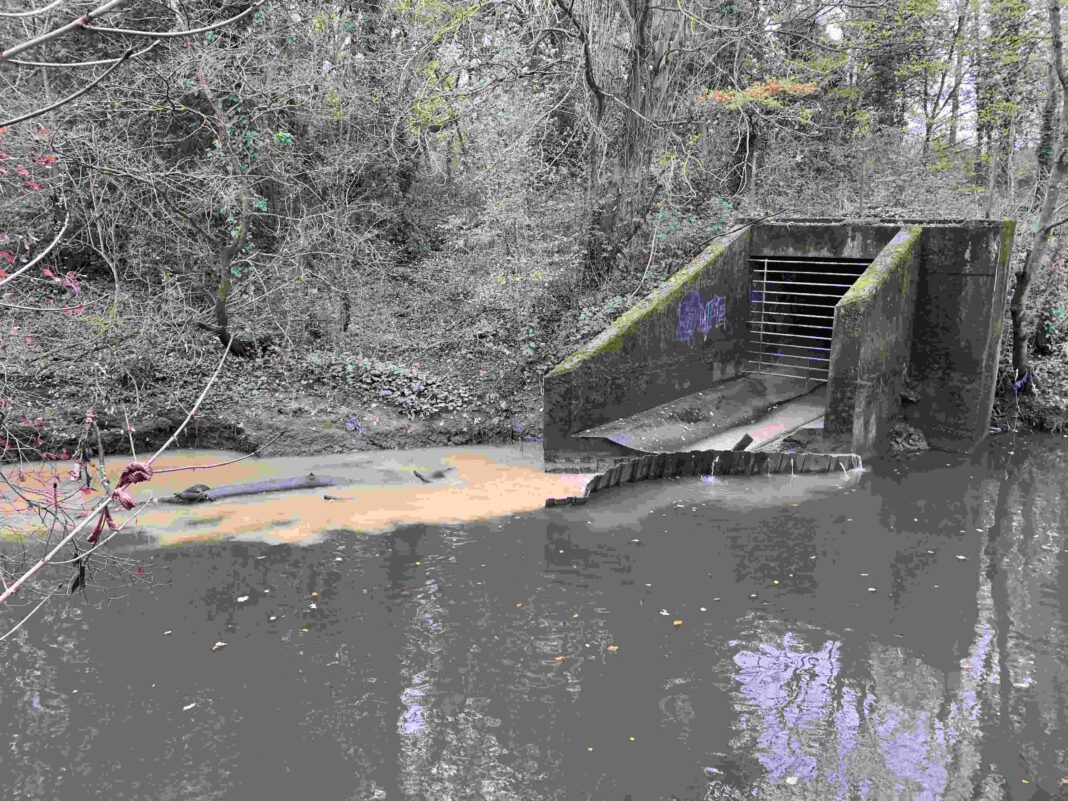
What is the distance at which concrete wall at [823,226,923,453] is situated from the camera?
34.7ft

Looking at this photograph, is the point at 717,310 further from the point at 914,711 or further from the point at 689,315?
the point at 914,711

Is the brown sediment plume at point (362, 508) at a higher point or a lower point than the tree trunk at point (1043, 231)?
lower

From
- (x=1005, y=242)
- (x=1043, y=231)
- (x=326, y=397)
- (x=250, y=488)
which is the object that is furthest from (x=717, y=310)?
(x=250, y=488)

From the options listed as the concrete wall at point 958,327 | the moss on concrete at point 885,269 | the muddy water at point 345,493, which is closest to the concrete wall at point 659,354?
the muddy water at point 345,493

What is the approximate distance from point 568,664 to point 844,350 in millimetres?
6208

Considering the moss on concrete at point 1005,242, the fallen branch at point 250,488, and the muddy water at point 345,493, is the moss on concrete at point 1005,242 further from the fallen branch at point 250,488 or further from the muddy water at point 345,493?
the fallen branch at point 250,488

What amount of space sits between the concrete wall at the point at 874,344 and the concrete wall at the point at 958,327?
0.23m

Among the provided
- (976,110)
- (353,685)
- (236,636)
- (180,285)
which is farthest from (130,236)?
(976,110)

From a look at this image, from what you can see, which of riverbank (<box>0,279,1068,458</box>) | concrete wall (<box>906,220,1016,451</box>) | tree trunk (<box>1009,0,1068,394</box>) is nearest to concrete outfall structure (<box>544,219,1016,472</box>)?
concrete wall (<box>906,220,1016,451</box>)

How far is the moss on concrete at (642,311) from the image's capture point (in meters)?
11.1

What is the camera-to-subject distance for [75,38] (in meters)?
13.8

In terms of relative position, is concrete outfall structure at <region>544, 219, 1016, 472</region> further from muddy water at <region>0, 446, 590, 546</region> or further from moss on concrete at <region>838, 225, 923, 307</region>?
muddy water at <region>0, 446, 590, 546</region>

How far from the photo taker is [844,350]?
10594 millimetres

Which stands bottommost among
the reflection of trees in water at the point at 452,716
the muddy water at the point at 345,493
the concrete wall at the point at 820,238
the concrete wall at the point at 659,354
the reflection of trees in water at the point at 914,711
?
the reflection of trees in water at the point at 452,716
